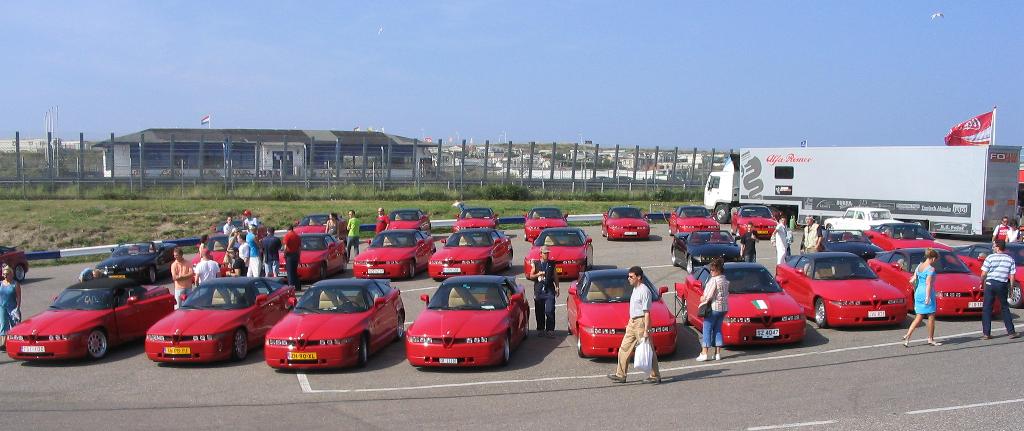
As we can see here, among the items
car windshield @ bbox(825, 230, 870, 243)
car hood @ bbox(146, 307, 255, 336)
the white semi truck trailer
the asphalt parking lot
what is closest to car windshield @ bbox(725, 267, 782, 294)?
the asphalt parking lot

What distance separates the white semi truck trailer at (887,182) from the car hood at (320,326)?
88.9 ft

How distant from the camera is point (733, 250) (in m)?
24.0

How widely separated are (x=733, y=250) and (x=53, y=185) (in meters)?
37.0

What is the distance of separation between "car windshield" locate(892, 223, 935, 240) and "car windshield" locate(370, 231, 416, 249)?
1404cm

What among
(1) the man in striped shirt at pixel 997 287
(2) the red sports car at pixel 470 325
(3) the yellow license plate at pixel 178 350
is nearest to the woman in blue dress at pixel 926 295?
(1) the man in striped shirt at pixel 997 287

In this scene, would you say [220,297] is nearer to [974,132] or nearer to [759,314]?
[759,314]

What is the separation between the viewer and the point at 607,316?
13.9m

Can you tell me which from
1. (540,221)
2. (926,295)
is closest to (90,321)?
(926,295)

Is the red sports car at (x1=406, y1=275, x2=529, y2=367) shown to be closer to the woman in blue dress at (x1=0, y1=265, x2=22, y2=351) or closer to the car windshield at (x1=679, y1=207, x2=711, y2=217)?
the woman in blue dress at (x1=0, y1=265, x2=22, y2=351)

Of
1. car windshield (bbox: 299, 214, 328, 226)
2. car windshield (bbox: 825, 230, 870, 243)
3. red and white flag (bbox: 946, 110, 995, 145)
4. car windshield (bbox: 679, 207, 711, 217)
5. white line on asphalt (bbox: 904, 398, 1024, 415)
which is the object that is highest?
red and white flag (bbox: 946, 110, 995, 145)

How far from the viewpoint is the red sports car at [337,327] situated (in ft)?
43.9

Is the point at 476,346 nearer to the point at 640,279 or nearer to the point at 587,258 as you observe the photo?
the point at 640,279

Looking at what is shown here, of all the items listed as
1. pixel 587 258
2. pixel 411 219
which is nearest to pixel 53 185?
pixel 411 219

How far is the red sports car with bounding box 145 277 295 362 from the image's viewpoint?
14039 mm
